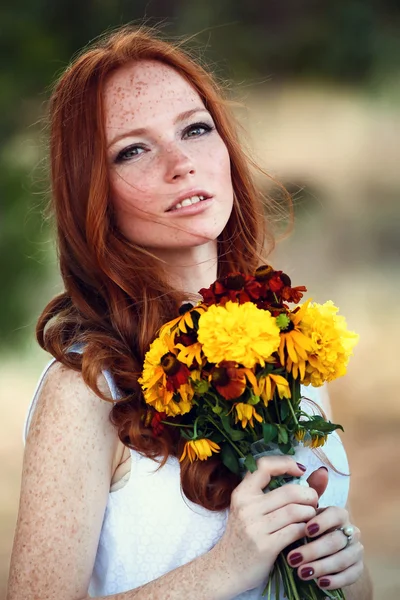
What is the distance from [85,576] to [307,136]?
5981mm

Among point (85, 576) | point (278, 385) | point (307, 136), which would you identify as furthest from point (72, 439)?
point (307, 136)

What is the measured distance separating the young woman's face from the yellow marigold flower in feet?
1.50

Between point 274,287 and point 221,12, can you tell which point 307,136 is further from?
point 274,287

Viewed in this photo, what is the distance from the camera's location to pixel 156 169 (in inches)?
89.7

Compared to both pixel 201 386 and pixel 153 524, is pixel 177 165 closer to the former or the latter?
pixel 201 386

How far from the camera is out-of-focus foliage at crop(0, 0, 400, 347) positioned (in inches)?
192

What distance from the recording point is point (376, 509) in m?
6.97

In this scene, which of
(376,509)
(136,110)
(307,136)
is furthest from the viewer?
(307,136)

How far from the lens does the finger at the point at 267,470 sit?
1927 millimetres

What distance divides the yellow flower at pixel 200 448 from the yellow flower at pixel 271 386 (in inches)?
6.2

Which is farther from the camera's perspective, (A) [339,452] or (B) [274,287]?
(A) [339,452]

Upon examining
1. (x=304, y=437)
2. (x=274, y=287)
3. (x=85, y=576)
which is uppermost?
(x=274, y=287)

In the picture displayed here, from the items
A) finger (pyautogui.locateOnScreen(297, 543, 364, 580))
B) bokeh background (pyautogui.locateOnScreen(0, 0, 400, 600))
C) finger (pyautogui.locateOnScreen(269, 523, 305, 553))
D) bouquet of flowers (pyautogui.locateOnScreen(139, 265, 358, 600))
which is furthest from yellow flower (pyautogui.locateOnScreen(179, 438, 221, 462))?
bokeh background (pyautogui.locateOnScreen(0, 0, 400, 600))

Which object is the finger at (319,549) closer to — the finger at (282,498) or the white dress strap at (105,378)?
the finger at (282,498)
